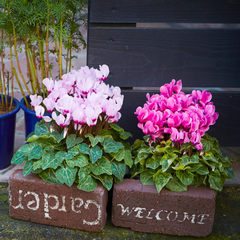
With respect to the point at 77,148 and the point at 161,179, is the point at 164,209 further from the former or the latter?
the point at 77,148

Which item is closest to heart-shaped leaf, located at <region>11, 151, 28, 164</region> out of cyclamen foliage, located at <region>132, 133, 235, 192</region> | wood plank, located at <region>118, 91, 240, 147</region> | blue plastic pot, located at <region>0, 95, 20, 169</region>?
blue plastic pot, located at <region>0, 95, 20, 169</region>

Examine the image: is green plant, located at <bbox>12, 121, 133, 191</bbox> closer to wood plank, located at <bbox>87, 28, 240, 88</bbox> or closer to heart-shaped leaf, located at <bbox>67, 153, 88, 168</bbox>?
heart-shaped leaf, located at <bbox>67, 153, 88, 168</bbox>

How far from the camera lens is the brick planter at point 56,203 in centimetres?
144

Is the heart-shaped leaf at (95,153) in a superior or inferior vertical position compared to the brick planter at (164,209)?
superior

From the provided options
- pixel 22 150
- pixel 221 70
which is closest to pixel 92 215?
pixel 22 150

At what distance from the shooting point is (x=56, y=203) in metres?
1.47

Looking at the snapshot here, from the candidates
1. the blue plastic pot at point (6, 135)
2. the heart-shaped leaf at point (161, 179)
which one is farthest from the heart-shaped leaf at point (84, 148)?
the blue plastic pot at point (6, 135)

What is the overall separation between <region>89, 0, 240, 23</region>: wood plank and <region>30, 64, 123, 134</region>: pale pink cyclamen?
414 mm

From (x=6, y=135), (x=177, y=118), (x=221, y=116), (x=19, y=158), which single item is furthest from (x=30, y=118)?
(x=221, y=116)

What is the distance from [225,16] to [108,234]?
1.47 m

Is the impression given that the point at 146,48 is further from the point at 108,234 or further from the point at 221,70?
the point at 108,234

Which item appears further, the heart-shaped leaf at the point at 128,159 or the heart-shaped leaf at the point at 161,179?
the heart-shaped leaf at the point at 128,159

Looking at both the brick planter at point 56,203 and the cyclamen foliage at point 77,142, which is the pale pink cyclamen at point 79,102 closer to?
the cyclamen foliage at point 77,142

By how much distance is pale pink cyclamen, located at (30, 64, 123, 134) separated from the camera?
1.34 meters
